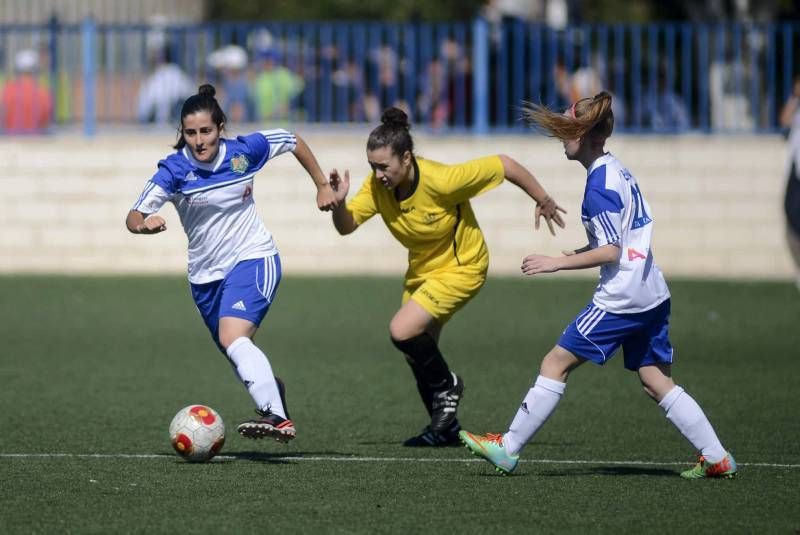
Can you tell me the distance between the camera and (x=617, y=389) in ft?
35.4

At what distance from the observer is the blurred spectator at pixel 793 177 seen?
14.7 metres

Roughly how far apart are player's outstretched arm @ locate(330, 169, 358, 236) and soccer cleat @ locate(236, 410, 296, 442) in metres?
1.33

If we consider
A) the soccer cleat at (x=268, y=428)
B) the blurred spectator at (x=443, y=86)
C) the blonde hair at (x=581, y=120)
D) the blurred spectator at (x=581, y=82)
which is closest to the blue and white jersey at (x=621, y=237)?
the blonde hair at (x=581, y=120)

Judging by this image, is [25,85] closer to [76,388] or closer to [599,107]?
[76,388]

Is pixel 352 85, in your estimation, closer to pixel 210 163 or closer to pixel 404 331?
pixel 404 331

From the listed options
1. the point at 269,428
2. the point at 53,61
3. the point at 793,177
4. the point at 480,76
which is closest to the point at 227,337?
the point at 269,428

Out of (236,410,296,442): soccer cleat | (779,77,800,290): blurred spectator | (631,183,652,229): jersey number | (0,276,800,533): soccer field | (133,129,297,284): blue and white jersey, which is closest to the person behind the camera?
(0,276,800,533): soccer field

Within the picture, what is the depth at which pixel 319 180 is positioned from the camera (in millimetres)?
8383

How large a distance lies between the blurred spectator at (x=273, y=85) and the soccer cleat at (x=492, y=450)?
10.9m

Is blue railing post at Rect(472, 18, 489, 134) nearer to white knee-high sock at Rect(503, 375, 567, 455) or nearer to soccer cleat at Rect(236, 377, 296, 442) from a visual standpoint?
soccer cleat at Rect(236, 377, 296, 442)

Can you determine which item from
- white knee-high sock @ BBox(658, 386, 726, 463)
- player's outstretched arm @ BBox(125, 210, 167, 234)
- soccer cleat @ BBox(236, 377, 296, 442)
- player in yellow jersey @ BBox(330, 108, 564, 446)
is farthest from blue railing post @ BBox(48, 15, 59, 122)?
white knee-high sock @ BBox(658, 386, 726, 463)

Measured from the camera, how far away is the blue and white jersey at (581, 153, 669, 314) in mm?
7082

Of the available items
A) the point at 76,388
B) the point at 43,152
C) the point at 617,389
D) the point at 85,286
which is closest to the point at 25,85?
the point at 43,152

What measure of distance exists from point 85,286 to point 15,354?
449 centimetres
